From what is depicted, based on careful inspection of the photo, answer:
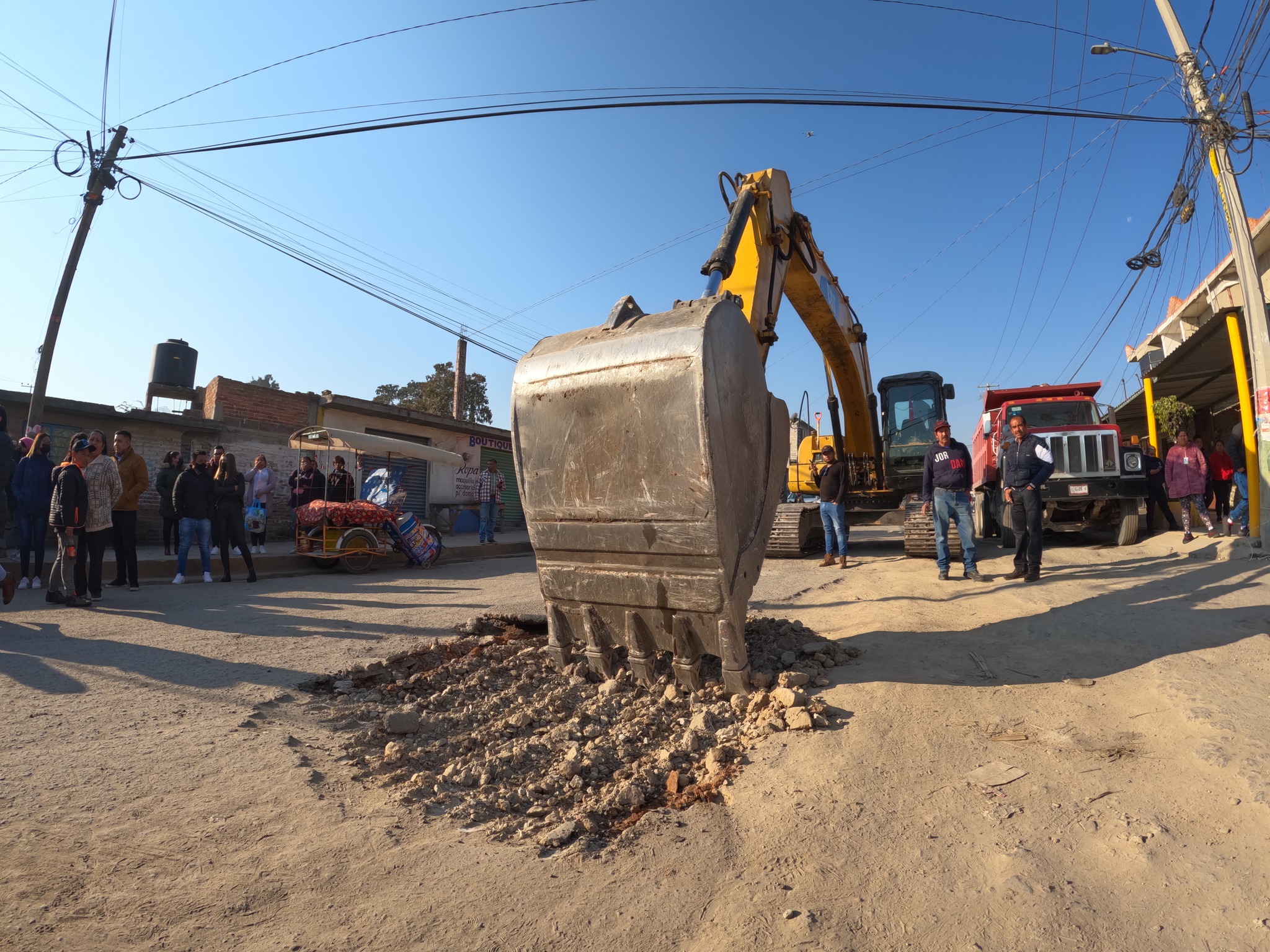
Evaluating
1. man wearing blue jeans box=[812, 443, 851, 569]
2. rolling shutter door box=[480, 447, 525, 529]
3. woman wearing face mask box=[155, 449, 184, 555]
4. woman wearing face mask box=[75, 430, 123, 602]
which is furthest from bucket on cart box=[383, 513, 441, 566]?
rolling shutter door box=[480, 447, 525, 529]

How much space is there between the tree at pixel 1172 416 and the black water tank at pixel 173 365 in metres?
23.3

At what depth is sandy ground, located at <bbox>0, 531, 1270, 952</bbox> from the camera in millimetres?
1729

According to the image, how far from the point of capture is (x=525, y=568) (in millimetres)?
10156

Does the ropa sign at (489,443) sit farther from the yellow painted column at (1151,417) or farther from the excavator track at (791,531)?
the yellow painted column at (1151,417)

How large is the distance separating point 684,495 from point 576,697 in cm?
120

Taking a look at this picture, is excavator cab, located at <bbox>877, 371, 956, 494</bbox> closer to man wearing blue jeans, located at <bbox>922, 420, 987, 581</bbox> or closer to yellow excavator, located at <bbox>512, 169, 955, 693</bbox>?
man wearing blue jeans, located at <bbox>922, 420, 987, 581</bbox>

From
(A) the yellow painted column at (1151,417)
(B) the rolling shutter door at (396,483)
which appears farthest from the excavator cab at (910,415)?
(B) the rolling shutter door at (396,483)

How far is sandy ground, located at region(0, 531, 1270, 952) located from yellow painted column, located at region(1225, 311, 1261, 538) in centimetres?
508

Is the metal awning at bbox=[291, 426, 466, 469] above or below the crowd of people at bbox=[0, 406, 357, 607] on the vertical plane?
above

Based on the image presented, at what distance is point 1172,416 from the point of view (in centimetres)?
1541

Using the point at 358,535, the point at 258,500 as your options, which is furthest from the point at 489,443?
the point at 358,535

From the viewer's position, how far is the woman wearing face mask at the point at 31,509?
7.13 metres

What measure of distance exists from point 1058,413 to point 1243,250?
10.4 ft

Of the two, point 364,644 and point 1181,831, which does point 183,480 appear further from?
point 1181,831
